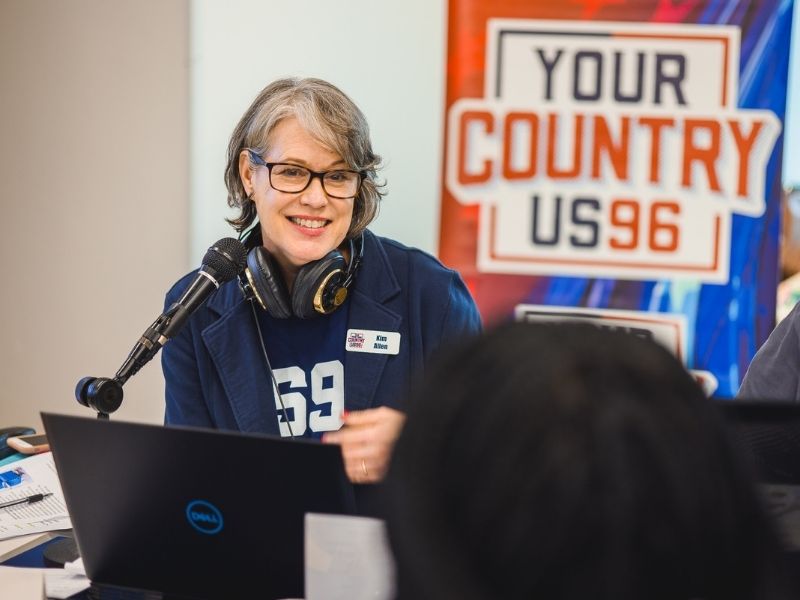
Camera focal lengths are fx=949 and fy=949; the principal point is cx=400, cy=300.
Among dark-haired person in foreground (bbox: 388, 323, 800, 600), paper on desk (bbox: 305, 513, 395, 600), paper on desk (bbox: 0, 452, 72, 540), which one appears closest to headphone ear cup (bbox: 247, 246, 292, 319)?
paper on desk (bbox: 0, 452, 72, 540)

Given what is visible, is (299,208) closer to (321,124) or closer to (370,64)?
(321,124)

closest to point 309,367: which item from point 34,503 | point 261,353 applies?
point 261,353

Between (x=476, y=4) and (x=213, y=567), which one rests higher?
(x=476, y=4)

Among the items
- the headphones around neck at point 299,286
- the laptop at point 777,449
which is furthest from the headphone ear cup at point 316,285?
the laptop at point 777,449

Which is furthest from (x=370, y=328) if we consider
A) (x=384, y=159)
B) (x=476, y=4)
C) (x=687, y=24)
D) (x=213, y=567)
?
(x=687, y=24)

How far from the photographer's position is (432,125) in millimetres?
3082

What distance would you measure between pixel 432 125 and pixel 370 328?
1224 mm

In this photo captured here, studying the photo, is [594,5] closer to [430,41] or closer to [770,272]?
[430,41]

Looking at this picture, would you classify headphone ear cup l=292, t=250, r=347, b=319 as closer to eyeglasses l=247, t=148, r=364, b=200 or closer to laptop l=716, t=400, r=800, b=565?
eyeglasses l=247, t=148, r=364, b=200

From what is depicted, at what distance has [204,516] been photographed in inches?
47.9

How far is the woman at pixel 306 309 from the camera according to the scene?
1988 millimetres

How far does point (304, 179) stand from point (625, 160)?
1.36 m

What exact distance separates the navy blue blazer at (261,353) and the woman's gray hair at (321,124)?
0.47ft

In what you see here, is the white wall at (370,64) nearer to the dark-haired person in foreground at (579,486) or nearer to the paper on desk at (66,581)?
the paper on desk at (66,581)
